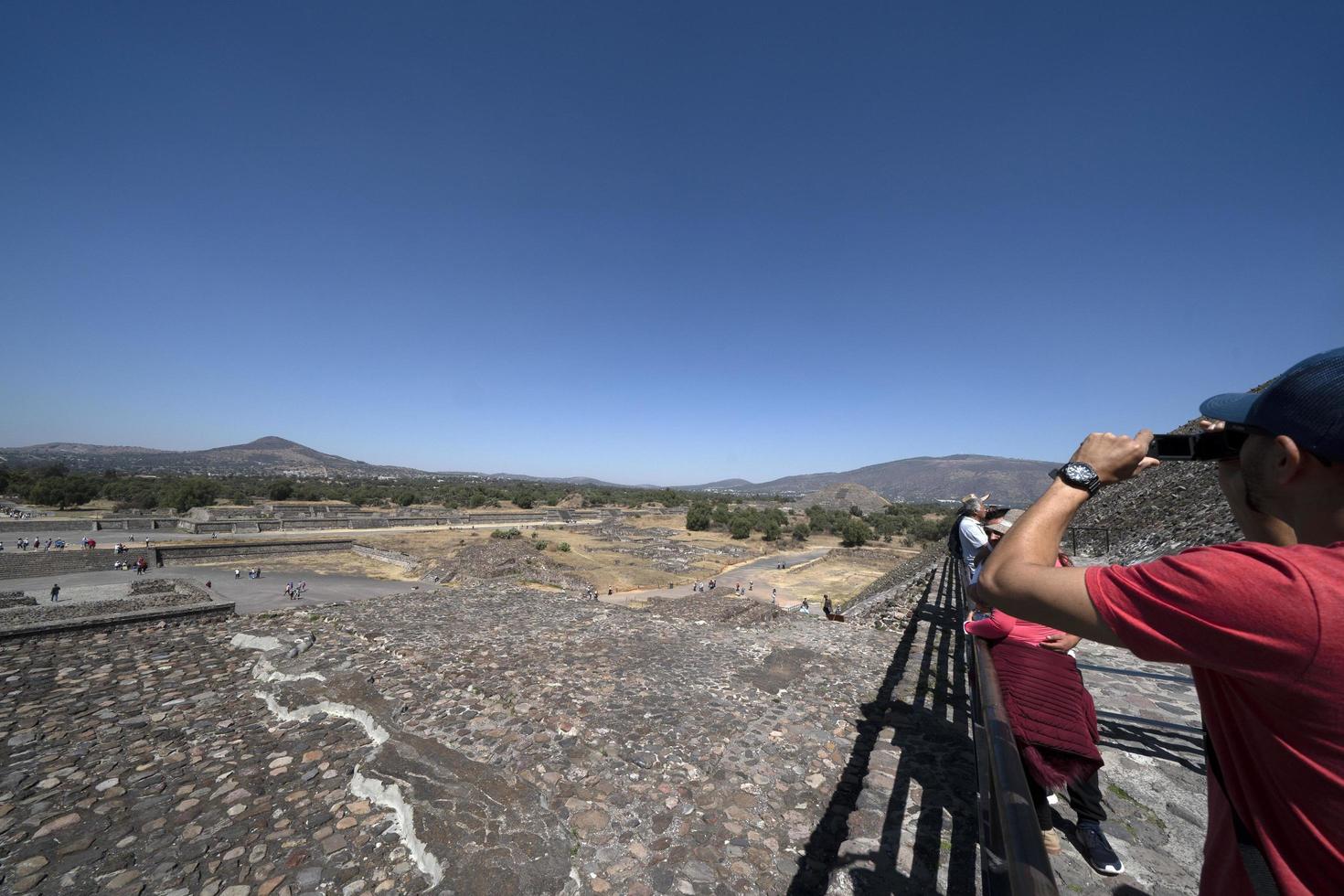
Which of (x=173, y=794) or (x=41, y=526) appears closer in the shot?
(x=173, y=794)

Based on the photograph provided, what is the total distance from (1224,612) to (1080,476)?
0.73m

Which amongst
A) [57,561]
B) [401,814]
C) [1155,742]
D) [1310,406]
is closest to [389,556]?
[57,561]

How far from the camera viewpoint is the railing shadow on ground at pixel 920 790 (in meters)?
3.52

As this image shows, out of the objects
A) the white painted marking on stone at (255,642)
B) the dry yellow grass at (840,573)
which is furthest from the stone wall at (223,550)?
the dry yellow grass at (840,573)

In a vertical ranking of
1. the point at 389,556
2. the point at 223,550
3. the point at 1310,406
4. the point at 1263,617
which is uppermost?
the point at 1310,406

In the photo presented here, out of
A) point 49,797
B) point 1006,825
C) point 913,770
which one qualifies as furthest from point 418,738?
point 1006,825

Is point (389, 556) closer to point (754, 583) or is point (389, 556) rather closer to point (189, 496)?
point (754, 583)

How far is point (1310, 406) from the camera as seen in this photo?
1.11 metres

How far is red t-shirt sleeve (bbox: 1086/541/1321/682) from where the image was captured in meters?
0.91

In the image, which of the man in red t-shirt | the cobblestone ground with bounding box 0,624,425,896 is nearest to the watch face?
the man in red t-shirt

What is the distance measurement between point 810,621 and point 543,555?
20.2 meters

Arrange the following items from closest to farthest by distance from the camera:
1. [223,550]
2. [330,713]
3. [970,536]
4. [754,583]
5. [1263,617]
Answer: [1263,617] → [970,536] → [330,713] → [223,550] → [754,583]

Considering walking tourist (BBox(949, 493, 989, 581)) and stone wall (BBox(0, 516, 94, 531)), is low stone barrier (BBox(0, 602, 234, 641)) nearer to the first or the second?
walking tourist (BBox(949, 493, 989, 581))

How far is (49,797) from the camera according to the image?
14.2ft
